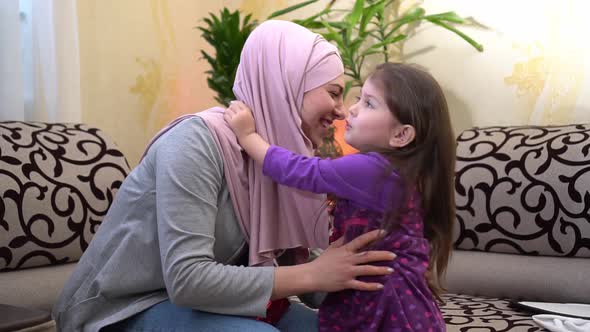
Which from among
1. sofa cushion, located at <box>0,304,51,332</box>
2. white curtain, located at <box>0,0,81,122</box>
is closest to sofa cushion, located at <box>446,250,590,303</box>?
sofa cushion, located at <box>0,304,51,332</box>

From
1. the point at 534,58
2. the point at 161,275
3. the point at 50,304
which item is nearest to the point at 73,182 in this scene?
the point at 50,304

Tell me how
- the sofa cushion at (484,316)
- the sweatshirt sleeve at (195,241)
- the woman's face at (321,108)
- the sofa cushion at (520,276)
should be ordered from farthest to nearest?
1. the sofa cushion at (520,276)
2. the sofa cushion at (484,316)
3. the woman's face at (321,108)
4. the sweatshirt sleeve at (195,241)

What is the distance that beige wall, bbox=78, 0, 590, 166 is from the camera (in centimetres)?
302

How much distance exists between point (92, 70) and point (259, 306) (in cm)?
203

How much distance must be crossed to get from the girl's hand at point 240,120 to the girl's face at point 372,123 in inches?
8.8

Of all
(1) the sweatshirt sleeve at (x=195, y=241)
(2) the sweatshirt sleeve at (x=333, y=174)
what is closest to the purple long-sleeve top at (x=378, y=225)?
(2) the sweatshirt sleeve at (x=333, y=174)

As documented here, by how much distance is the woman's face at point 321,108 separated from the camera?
1.58m

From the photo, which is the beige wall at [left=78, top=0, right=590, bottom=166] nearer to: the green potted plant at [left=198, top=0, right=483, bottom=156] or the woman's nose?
the green potted plant at [left=198, top=0, right=483, bottom=156]

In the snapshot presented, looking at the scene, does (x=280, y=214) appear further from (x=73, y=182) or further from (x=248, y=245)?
(x=73, y=182)

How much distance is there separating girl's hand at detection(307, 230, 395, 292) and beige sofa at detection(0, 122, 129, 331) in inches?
37.7

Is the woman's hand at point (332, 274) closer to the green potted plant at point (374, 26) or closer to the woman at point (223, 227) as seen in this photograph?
the woman at point (223, 227)

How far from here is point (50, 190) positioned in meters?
2.08

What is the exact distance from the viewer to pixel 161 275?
1443 mm

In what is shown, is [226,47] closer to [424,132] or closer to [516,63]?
[516,63]
